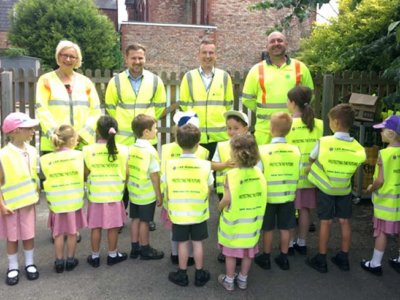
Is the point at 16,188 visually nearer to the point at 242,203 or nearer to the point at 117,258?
the point at 117,258

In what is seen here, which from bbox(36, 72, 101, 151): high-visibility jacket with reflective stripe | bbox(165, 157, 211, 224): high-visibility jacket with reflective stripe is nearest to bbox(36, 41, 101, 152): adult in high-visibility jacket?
bbox(36, 72, 101, 151): high-visibility jacket with reflective stripe

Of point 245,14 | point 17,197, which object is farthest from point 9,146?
point 245,14

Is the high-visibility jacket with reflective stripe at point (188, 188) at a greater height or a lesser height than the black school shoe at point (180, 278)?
greater

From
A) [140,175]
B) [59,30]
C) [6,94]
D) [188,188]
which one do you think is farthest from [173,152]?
[59,30]

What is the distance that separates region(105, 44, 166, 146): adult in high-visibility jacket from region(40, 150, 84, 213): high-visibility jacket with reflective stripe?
0.99m

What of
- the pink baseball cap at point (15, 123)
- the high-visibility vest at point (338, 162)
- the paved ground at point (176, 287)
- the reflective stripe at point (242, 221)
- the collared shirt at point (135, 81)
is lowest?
the paved ground at point (176, 287)

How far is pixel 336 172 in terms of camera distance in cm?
397

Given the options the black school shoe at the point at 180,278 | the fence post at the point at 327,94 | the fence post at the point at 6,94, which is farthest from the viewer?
the fence post at the point at 6,94

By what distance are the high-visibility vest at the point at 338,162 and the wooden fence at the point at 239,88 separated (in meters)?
2.70

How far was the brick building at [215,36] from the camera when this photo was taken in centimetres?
2281

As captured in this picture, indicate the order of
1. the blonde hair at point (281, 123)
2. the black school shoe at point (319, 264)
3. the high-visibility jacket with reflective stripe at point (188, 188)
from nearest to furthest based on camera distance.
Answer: the high-visibility jacket with reflective stripe at point (188, 188)
the blonde hair at point (281, 123)
the black school shoe at point (319, 264)

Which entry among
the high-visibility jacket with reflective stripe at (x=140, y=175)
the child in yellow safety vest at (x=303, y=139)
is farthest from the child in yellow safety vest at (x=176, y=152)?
the child in yellow safety vest at (x=303, y=139)

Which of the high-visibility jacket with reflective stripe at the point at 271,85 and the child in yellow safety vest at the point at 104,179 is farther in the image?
the high-visibility jacket with reflective stripe at the point at 271,85

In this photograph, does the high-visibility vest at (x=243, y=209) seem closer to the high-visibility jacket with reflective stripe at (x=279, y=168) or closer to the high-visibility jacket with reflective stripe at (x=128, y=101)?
the high-visibility jacket with reflective stripe at (x=279, y=168)
